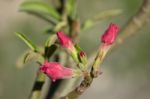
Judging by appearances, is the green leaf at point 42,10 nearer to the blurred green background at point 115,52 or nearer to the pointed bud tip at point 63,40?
the pointed bud tip at point 63,40

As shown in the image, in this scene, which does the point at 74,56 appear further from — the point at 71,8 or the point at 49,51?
the point at 71,8

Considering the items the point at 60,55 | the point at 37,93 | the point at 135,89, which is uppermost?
the point at 37,93

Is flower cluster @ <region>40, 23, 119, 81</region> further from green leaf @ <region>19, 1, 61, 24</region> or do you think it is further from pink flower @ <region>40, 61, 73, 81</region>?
green leaf @ <region>19, 1, 61, 24</region>

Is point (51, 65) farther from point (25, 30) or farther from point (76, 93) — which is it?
point (25, 30)

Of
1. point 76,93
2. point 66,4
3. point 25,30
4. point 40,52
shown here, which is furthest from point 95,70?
point 25,30

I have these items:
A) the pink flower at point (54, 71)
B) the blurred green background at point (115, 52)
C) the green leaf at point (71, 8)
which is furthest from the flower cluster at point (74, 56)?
the blurred green background at point (115, 52)

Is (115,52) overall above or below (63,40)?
below

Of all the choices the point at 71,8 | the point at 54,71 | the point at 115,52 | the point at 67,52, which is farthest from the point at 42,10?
the point at 115,52

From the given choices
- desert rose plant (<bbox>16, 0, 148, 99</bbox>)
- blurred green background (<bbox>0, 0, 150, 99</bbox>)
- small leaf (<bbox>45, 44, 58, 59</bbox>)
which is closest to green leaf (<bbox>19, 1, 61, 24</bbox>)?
desert rose plant (<bbox>16, 0, 148, 99</bbox>)
